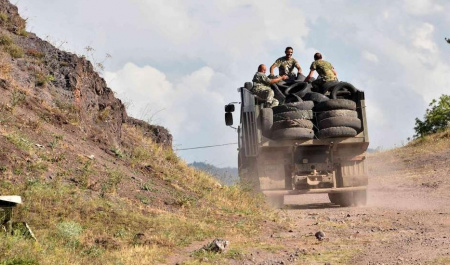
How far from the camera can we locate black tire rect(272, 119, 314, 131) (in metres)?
15.0

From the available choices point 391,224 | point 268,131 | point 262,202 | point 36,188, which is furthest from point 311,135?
point 36,188

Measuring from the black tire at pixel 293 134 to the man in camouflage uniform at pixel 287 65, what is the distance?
8.07ft

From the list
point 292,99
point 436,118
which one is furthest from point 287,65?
point 436,118

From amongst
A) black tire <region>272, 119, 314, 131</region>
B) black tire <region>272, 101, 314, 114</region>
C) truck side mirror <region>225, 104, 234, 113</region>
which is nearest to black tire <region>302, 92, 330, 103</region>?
black tire <region>272, 101, 314, 114</region>

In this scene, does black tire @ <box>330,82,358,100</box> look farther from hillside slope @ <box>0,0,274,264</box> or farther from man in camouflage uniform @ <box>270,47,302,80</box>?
hillside slope @ <box>0,0,274,264</box>

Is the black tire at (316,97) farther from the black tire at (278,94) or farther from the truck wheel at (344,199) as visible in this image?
the truck wheel at (344,199)

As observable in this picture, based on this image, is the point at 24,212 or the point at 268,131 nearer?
the point at 24,212

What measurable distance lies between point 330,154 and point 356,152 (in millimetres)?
677

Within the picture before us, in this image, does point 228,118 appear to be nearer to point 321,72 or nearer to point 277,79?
point 277,79

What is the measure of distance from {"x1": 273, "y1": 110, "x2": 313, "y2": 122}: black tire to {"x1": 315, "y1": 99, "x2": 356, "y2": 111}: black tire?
1.20 ft

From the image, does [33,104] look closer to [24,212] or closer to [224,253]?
[24,212]

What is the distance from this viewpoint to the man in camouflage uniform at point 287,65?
17.1 m

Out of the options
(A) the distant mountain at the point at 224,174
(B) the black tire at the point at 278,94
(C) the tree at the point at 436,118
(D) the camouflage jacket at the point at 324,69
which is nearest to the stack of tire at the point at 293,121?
(B) the black tire at the point at 278,94

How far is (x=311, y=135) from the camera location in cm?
1522
